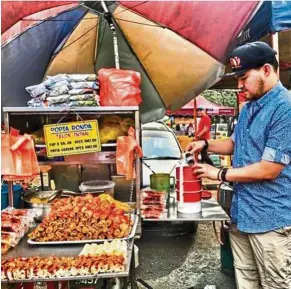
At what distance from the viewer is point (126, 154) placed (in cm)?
303

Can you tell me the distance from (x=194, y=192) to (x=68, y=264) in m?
1.31

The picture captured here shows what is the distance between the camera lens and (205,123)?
12.6 feet

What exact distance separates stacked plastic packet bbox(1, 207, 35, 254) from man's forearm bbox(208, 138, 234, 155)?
1616 millimetres

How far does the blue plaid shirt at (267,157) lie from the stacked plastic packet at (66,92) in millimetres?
1311

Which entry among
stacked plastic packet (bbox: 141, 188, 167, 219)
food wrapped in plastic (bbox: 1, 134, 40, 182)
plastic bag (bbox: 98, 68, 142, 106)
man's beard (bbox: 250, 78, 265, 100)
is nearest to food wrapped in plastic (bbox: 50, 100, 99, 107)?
plastic bag (bbox: 98, 68, 142, 106)

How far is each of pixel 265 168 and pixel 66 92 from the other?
1.71m

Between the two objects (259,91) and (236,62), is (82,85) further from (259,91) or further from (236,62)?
(259,91)

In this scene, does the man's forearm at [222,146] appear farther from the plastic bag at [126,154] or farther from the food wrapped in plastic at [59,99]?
the food wrapped in plastic at [59,99]

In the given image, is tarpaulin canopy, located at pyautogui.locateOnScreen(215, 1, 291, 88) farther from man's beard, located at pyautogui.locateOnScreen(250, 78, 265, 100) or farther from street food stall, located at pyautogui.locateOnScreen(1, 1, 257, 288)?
man's beard, located at pyautogui.locateOnScreen(250, 78, 265, 100)

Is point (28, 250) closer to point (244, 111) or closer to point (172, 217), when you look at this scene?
point (172, 217)

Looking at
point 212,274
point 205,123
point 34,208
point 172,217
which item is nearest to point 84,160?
point 34,208

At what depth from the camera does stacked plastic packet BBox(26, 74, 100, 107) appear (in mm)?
2979

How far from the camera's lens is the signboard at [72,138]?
3.10 meters

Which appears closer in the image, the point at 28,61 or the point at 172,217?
the point at 172,217
